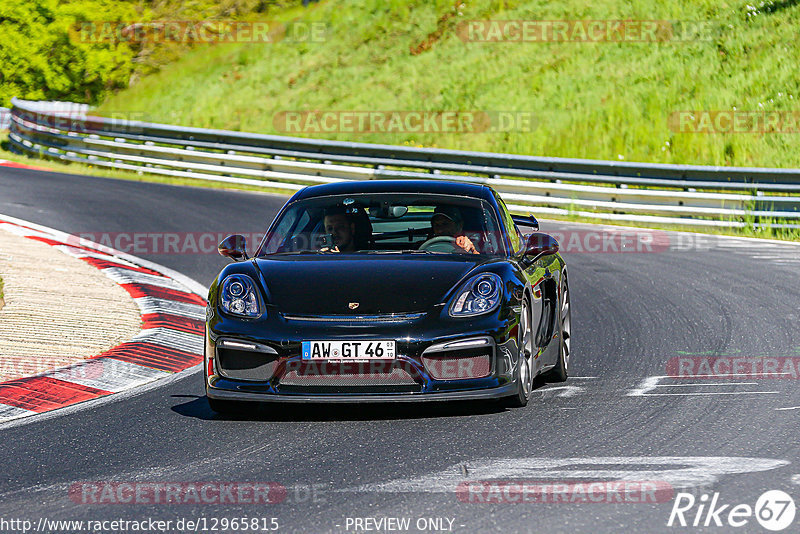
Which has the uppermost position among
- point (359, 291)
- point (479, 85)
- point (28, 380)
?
point (479, 85)

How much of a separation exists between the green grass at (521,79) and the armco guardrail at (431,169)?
17.8 ft

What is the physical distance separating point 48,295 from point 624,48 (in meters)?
→ 23.9

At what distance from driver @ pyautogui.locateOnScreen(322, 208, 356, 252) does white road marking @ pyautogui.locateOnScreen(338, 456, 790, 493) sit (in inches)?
87.5

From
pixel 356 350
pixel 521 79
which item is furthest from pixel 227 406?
pixel 521 79

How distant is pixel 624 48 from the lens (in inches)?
1249

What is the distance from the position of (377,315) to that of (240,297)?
0.82m

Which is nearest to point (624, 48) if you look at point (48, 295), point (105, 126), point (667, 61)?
point (667, 61)

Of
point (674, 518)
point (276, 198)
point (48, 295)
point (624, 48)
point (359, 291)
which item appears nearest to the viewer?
point (674, 518)

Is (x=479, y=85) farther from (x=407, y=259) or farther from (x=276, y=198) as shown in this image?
(x=407, y=259)

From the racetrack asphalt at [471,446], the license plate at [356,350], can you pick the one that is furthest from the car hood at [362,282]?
the racetrack asphalt at [471,446]

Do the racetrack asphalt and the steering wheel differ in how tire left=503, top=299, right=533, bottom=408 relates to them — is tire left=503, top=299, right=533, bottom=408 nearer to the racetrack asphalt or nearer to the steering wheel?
the racetrack asphalt

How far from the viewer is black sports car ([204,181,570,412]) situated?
19.6 feet

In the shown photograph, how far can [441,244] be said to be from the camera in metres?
7.09

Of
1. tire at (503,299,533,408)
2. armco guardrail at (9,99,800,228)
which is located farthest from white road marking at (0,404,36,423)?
armco guardrail at (9,99,800,228)
